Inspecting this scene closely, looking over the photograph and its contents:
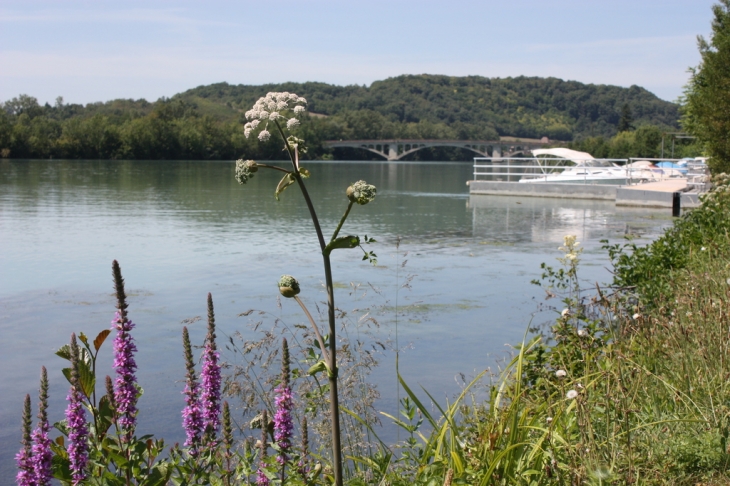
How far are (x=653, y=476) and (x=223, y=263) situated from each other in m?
10.5

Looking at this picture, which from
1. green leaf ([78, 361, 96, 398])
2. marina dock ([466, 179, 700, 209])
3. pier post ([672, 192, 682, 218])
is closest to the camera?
green leaf ([78, 361, 96, 398])

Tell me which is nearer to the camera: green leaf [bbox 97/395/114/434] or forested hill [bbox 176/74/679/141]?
green leaf [bbox 97/395/114/434]

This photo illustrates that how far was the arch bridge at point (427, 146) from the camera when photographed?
10238 cm

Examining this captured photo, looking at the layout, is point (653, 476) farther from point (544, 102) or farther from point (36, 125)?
point (544, 102)

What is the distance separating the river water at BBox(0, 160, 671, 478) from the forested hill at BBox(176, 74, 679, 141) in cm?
11122

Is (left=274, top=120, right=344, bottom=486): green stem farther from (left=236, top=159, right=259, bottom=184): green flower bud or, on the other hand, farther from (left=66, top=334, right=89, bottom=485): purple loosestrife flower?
(left=66, top=334, right=89, bottom=485): purple loosestrife flower

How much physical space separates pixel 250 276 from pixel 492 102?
160164mm

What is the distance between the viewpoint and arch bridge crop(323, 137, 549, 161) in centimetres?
10238

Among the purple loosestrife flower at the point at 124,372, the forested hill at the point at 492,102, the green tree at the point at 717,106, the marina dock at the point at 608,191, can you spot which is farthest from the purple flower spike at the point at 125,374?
the forested hill at the point at 492,102

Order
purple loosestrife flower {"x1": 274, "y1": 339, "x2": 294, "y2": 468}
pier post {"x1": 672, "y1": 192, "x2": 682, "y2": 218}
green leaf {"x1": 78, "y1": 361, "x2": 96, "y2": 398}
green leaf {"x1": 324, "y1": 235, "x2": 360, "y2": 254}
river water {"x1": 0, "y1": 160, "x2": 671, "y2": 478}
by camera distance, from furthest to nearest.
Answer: pier post {"x1": 672, "y1": 192, "x2": 682, "y2": 218}, river water {"x1": 0, "y1": 160, "x2": 671, "y2": 478}, purple loosestrife flower {"x1": 274, "y1": 339, "x2": 294, "y2": 468}, green leaf {"x1": 78, "y1": 361, "x2": 96, "y2": 398}, green leaf {"x1": 324, "y1": 235, "x2": 360, "y2": 254}

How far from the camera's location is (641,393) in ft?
11.9

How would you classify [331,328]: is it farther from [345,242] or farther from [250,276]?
[250,276]

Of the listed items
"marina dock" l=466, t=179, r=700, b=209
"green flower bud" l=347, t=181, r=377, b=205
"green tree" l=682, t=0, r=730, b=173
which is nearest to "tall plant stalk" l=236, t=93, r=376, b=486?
"green flower bud" l=347, t=181, r=377, b=205

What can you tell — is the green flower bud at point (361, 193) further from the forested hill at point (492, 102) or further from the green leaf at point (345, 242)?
the forested hill at point (492, 102)
